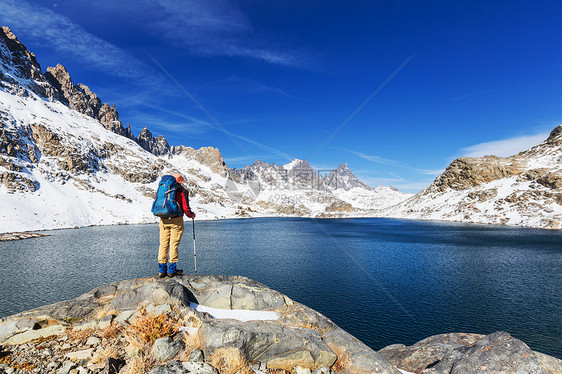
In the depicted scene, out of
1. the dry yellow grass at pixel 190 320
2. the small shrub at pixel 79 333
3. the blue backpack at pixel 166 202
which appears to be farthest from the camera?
the blue backpack at pixel 166 202

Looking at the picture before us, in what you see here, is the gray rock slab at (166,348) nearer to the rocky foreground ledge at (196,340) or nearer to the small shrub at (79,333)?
the rocky foreground ledge at (196,340)

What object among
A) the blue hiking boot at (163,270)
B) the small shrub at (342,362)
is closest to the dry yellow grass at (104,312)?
the blue hiking boot at (163,270)

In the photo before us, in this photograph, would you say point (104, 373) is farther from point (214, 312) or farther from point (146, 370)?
point (214, 312)

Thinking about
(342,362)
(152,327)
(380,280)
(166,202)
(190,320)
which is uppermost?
(166,202)

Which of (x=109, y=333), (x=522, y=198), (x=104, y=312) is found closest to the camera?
(x=109, y=333)

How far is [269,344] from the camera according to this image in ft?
29.5

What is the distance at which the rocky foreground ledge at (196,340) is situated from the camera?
7.57 m

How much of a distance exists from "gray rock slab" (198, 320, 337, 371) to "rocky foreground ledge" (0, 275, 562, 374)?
0.03m

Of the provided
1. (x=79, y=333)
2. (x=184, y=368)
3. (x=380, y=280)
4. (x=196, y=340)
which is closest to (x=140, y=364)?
(x=184, y=368)

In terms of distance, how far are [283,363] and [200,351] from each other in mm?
2815

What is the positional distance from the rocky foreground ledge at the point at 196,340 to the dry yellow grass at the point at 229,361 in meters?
0.03

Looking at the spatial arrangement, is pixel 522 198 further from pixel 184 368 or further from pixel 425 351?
pixel 184 368

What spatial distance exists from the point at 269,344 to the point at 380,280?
38786mm

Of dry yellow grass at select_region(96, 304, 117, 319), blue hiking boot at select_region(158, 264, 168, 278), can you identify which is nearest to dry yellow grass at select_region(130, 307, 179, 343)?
dry yellow grass at select_region(96, 304, 117, 319)
